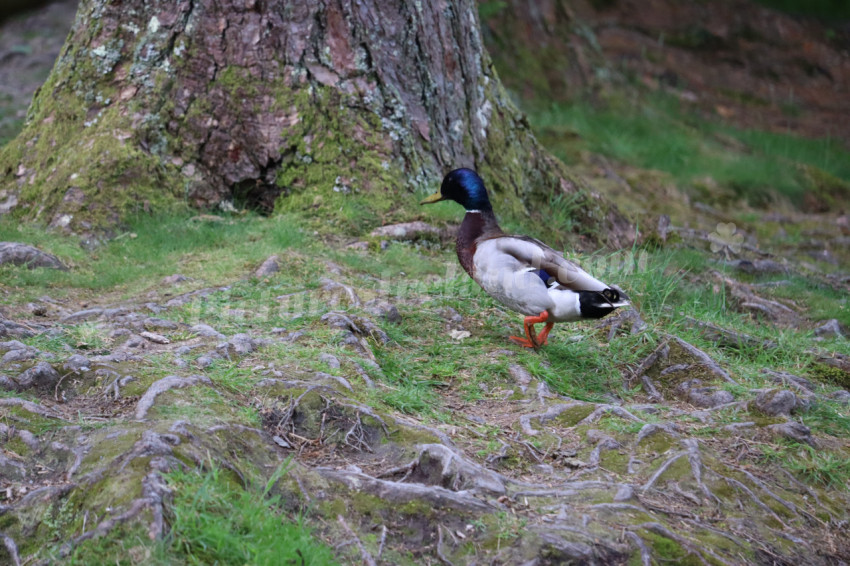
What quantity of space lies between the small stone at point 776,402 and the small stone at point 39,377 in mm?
3181

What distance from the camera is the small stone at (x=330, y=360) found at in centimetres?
379

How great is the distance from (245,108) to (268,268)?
1.60 meters

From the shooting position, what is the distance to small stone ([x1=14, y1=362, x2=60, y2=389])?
10.8ft

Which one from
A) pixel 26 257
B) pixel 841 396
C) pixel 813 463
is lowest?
pixel 841 396

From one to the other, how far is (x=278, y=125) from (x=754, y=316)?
3.81 m

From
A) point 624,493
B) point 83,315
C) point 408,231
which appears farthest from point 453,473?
point 408,231

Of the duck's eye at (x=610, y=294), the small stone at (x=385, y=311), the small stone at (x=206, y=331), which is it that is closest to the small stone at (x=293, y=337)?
the small stone at (x=206, y=331)

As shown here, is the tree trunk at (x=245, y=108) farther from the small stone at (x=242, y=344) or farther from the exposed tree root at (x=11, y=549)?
the exposed tree root at (x=11, y=549)

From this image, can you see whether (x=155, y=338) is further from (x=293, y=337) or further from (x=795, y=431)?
(x=795, y=431)

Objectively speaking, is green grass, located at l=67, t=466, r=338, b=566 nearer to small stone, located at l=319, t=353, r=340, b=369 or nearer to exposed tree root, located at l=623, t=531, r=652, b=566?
exposed tree root, located at l=623, t=531, r=652, b=566

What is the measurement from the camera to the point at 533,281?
4309 mm

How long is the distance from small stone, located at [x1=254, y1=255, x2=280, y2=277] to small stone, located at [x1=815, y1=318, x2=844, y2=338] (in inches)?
148

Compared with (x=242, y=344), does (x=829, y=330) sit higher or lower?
lower

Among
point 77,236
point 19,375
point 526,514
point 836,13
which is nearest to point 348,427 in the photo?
point 526,514
